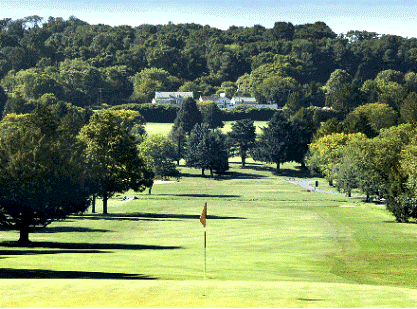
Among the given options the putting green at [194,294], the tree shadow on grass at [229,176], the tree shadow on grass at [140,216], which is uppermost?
the putting green at [194,294]

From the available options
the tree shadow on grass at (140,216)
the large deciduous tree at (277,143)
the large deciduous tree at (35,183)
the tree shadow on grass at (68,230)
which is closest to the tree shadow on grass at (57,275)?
the large deciduous tree at (35,183)

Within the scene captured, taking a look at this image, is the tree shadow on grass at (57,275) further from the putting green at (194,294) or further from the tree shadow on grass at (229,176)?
the tree shadow on grass at (229,176)

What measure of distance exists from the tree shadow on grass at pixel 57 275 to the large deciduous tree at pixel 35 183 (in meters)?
18.3

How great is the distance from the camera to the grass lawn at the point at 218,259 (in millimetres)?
31594

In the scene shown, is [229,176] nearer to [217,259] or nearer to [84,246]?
[84,246]

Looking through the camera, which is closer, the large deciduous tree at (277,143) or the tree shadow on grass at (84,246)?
the tree shadow on grass at (84,246)

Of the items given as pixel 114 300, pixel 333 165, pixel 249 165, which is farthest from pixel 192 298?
pixel 249 165

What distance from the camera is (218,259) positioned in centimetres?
4959

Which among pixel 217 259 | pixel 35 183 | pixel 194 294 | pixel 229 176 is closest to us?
pixel 194 294

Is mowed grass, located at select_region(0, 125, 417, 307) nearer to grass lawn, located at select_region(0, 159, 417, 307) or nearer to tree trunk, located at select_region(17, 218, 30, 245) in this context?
grass lawn, located at select_region(0, 159, 417, 307)

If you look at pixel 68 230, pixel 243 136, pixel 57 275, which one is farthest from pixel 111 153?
pixel 243 136

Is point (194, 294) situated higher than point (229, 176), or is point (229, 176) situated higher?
point (194, 294)

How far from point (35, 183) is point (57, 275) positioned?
2203 centimetres

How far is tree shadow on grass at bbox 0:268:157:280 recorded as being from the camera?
37.8 metres
